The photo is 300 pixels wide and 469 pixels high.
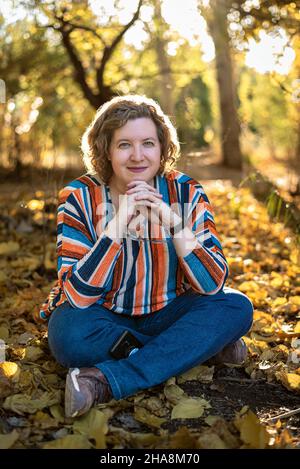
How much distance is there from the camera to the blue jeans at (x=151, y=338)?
2.16m

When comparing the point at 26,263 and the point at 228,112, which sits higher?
the point at 228,112

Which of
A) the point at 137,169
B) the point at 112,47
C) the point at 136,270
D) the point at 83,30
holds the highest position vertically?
the point at 83,30

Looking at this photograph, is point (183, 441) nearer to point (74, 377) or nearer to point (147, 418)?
point (147, 418)

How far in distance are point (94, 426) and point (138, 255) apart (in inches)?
29.9

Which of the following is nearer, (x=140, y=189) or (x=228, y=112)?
(x=140, y=189)

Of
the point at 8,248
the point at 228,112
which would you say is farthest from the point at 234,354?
the point at 228,112

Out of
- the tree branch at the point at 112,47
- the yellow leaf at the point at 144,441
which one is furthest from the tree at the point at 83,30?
the yellow leaf at the point at 144,441

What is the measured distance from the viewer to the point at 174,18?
4520 millimetres

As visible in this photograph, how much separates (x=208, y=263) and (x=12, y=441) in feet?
3.22

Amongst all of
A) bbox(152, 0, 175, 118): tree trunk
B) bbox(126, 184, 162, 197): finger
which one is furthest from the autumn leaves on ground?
bbox(152, 0, 175, 118): tree trunk

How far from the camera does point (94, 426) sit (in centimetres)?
192

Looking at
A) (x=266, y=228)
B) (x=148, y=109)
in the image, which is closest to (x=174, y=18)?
(x=266, y=228)

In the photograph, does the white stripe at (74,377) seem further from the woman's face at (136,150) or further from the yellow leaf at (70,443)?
the woman's face at (136,150)
